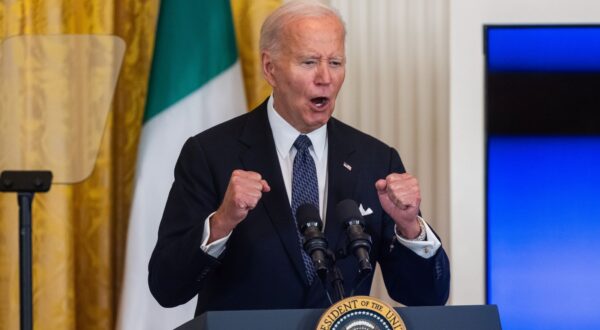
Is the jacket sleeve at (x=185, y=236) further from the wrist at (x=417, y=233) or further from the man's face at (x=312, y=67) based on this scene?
the wrist at (x=417, y=233)

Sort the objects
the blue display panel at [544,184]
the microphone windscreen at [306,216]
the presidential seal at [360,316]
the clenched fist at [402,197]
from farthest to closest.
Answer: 1. the blue display panel at [544,184]
2. the clenched fist at [402,197]
3. the microphone windscreen at [306,216]
4. the presidential seal at [360,316]

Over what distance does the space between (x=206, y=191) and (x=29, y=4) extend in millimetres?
1390

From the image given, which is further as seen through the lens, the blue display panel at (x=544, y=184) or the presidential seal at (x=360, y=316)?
the blue display panel at (x=544, y=184)

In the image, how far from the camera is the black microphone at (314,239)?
A: 82.0 inches

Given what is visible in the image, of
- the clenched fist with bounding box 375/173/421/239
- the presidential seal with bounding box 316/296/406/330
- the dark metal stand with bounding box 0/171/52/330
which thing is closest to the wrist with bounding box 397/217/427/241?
the clenched fist with bounding box 375/173/421/239

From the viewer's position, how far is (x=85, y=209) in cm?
385

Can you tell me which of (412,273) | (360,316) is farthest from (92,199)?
(360,316)

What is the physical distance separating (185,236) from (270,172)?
0.31m

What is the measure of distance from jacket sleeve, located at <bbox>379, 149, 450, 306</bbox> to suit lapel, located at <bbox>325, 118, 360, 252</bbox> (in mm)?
132

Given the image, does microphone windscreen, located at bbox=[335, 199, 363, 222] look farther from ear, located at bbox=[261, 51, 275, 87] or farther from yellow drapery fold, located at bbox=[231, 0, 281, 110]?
yellow drapery fold, located at bbox=[231, 0, 281, 110]

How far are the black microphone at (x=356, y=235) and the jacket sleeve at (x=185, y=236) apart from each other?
1.35 ft

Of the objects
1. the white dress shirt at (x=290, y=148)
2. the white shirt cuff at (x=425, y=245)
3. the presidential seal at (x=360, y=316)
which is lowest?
the presidential seal at (x=360, y=316)

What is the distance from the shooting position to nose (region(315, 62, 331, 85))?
8.72 ft

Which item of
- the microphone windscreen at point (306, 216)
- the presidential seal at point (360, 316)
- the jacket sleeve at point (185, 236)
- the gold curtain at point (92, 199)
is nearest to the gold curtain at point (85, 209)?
the gold curtain at point (92, 199)
